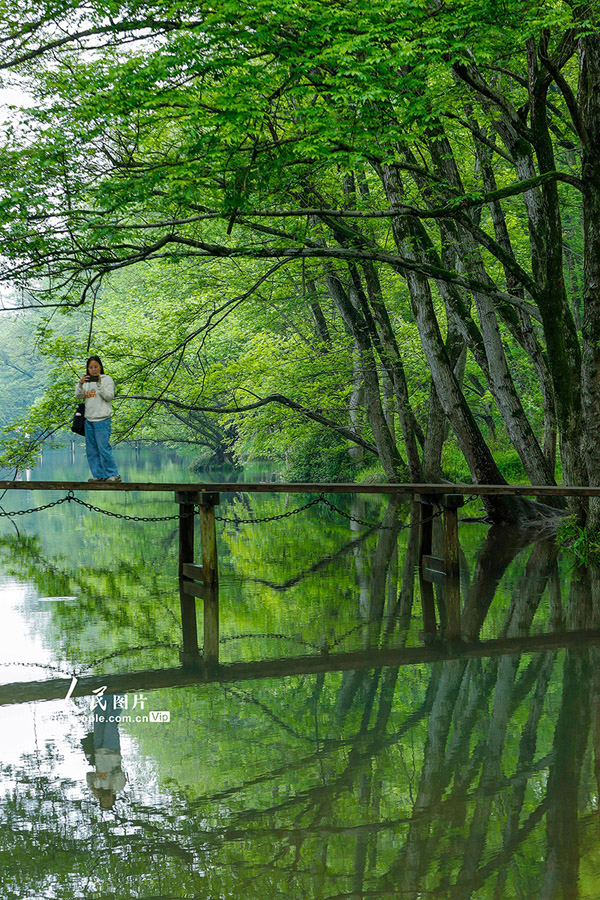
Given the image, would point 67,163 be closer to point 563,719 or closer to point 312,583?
point 312,583

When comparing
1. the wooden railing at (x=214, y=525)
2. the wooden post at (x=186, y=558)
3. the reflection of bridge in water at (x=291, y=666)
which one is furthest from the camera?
the wooden railing at (x=214, y=525)

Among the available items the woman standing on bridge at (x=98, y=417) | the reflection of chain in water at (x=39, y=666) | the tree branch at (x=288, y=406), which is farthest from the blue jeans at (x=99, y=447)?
the tree branch at (x=288, y=406)

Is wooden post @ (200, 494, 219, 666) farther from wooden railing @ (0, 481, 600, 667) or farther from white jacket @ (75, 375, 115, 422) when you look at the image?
white jacket @ (75, 375, 115, 422)

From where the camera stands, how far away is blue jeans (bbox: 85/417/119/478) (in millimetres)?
10852

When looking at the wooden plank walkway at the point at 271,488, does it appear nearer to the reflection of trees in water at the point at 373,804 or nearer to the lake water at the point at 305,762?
the lake water at the point at 305,762

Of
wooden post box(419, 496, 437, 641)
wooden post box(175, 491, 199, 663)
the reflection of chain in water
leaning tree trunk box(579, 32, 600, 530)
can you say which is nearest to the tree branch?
wooden post box(175, 491, 199, 663)

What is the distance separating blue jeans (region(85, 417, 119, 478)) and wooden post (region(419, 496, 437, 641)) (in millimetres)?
4030

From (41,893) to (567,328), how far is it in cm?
1121

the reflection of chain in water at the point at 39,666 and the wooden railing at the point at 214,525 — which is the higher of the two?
the wooden railing at the point at 214,525

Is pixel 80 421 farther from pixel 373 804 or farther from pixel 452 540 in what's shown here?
pixel 373 804

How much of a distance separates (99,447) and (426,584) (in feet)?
14.3

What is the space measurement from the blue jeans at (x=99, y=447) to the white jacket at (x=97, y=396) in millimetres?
86

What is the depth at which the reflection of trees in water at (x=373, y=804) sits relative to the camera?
Result: 3.74 metres

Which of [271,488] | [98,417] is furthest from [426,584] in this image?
[98,417]
